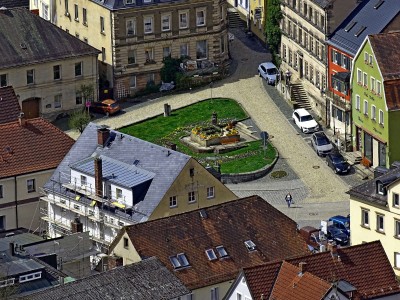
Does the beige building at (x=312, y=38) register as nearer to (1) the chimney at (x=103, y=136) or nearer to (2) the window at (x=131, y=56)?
(2) the window at (x=131, y=56)

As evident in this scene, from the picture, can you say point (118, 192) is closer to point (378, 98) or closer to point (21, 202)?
point (21, 202)

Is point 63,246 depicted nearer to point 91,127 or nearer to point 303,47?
point 91,127

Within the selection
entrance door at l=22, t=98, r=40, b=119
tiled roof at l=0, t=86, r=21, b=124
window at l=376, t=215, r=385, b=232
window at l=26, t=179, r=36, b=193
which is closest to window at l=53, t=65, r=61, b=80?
entrance door at l=22, t=98, r=40, b=119

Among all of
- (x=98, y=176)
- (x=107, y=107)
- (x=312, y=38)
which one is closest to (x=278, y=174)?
(x=312, y=38)

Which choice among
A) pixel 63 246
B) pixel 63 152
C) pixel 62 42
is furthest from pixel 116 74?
pixel 63 246

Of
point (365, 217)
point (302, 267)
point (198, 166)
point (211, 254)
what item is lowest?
point (365, 217)

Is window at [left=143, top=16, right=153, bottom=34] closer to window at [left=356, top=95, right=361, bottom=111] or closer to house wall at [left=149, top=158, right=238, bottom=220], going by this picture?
window at [left=356, top=95, right=361, bottom=111]
